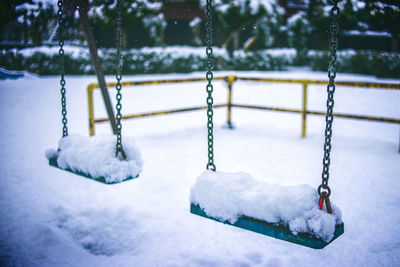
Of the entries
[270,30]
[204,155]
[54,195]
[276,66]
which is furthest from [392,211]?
[270,30]

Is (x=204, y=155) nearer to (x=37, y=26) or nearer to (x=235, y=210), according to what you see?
(x=235, y=210)

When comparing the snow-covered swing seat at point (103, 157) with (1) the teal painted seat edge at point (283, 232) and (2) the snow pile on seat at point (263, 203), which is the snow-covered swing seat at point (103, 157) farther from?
(1) the teal painted seat edge at point (283, 232)

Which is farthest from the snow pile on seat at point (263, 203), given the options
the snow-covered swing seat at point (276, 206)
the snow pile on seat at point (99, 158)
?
the snow pile on seat at point (99, 158)

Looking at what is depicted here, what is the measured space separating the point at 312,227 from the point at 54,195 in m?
2.74

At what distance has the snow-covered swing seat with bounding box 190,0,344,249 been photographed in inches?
75.7

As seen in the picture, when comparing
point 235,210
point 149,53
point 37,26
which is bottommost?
point 235,210

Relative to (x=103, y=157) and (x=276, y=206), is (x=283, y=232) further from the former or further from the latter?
(x=103, y=157)

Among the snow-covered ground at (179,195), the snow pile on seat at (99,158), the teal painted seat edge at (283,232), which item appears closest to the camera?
the teal painted seat edge at (283,232)

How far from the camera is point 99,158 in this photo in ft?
9.42

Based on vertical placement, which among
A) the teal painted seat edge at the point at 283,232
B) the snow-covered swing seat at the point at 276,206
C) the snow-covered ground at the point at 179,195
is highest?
the snow-covered swing seat at the point at 276,206

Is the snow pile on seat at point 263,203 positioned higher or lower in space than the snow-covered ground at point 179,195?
higher

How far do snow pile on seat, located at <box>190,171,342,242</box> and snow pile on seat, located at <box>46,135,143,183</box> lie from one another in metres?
0.73

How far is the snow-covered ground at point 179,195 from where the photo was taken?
2643 millimetres

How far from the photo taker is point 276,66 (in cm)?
1931
